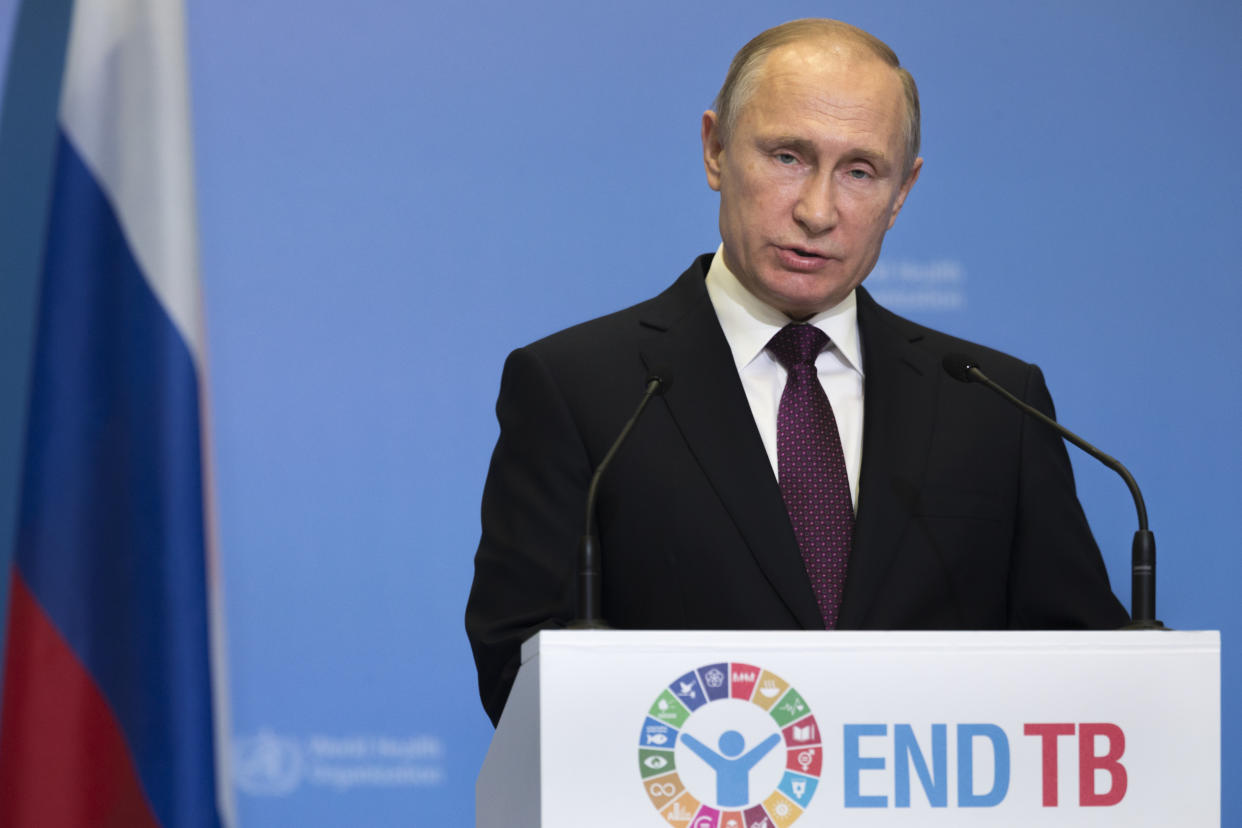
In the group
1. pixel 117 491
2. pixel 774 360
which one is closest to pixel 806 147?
pixel 774 360

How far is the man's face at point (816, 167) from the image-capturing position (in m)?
1.67

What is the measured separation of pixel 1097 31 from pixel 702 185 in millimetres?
865

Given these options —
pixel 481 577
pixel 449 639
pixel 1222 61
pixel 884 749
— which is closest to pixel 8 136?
pixel 449 639

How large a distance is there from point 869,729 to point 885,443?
0.60 metres

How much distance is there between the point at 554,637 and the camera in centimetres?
109

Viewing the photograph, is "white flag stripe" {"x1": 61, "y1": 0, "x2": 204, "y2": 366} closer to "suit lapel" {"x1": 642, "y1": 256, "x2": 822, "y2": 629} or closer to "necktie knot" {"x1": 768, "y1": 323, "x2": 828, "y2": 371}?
"suit lapel" {"x1": 642, "y1": 256, "x2": 822, "y2": 629}

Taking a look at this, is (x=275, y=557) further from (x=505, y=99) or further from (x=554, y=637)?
(x=554, y=637)

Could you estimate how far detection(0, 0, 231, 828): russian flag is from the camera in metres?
2.30

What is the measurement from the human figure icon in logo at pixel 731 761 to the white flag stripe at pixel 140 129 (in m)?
1.61

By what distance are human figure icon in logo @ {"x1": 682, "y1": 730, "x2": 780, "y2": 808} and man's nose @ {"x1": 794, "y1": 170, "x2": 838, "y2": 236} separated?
76 centimetres

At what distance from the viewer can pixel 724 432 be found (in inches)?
64.5

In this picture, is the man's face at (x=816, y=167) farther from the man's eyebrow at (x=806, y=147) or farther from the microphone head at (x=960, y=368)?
the microphone head at (x=960, y=368)

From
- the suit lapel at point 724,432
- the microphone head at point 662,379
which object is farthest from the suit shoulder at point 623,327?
the microphone head at point 662,379

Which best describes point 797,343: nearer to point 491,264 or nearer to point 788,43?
point 788,43
